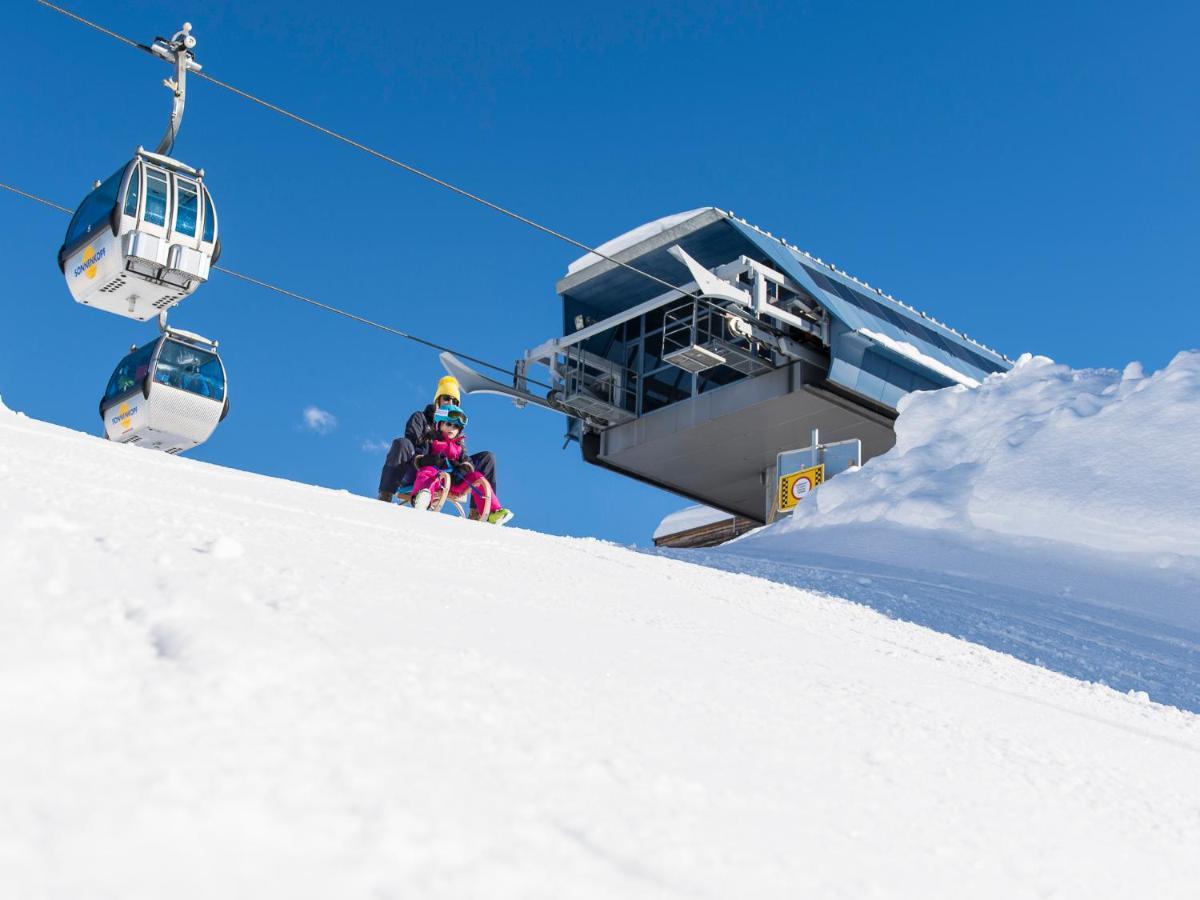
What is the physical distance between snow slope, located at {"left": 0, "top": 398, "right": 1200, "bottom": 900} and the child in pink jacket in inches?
214

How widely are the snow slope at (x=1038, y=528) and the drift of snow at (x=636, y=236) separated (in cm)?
1400

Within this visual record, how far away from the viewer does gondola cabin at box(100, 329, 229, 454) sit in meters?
14.1

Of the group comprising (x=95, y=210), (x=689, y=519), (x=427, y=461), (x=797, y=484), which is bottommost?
(x=427, y=461)

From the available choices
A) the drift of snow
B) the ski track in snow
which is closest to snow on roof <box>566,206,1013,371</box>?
the drift of snow

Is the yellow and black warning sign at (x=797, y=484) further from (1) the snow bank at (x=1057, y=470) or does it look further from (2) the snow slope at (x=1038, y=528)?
(1) the snow bank at (x=1057, y=470)

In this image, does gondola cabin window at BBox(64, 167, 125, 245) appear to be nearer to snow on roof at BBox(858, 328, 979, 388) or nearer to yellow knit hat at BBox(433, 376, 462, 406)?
yellow knit hat at BBox(433, 376, 462, 406)

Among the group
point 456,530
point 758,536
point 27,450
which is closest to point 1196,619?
point 758,536

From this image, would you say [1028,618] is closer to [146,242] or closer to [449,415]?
[449,415]

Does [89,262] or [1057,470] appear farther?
[89,262]

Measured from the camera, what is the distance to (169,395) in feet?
46.2

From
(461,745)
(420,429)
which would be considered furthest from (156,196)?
(461,745)

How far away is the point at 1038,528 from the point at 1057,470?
2.30ft

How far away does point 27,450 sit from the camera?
4965 mm

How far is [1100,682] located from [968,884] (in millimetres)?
3839
